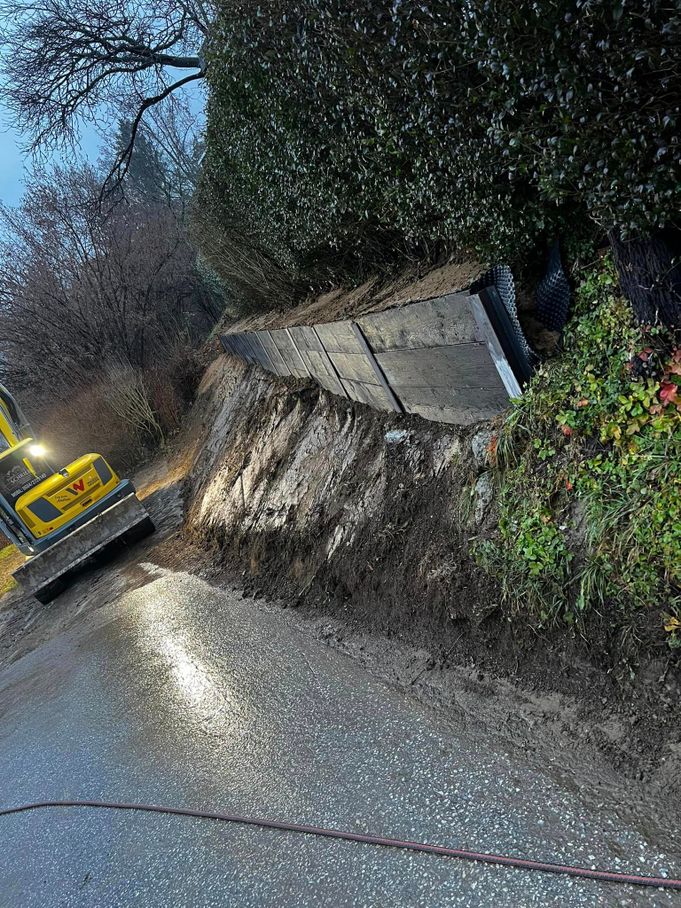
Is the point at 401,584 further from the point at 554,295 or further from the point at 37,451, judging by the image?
the point at 37,451

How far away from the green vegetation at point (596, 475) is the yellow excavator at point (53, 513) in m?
7.17

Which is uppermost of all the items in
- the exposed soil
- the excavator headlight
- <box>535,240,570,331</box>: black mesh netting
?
the excavator headlight

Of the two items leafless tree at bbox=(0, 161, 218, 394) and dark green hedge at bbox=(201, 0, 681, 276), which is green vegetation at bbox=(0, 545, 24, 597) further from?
dark green hedge at bbox=(201, 0, 681, 276)

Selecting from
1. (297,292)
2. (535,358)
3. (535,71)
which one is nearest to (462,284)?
(535,358)

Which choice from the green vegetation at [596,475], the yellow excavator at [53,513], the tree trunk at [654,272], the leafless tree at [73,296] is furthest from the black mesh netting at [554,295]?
the leafless tree at [73,296]

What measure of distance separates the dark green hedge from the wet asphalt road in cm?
275

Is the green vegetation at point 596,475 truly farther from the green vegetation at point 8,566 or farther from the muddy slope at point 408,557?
the green vegetation at point 8,566

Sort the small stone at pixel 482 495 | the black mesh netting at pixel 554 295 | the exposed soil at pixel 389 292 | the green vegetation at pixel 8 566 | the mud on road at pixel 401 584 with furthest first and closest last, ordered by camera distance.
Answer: the green vegetation at pixel 8 566, the exposed soil at pixel 389 292, the small stone at pixel 482 495, the black mesh netting at pixel 554 295, the mud on road at pixel 401 584

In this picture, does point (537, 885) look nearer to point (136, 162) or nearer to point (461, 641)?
point (461, 641)

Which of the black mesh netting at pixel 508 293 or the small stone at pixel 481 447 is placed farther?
the small stone at pixel 481 447

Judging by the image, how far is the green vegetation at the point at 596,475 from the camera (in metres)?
2.81

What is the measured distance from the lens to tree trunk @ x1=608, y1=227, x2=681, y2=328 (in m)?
2.80

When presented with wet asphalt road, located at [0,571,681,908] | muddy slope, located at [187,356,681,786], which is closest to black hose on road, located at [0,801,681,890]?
wet asphalt road, located at [0,571,681,908]

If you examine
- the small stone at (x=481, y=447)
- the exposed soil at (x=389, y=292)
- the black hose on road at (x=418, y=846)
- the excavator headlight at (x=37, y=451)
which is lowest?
the black hose on road at (x=418, y=846)
